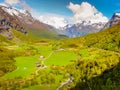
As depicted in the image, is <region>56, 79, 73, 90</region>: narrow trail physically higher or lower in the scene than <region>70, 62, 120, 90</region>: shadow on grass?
lower

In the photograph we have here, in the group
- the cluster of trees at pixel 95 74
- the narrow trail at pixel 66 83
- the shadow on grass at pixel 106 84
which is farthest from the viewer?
the narrow trail at pixel 66 83

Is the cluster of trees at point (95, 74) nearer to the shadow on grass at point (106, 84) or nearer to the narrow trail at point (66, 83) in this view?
the shadow on grass at point (106, 84)

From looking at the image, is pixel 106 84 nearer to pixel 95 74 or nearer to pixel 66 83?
pixel 66 83

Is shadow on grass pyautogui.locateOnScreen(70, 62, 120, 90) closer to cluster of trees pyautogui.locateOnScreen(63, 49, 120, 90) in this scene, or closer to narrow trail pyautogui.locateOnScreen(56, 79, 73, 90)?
cluster of trees pyautogui.locateOnScreen(63, 49, 120, 90)

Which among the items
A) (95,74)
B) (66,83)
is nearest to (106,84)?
(66,83)

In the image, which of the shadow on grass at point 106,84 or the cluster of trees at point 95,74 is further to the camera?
the cluster of trees at point 95,74

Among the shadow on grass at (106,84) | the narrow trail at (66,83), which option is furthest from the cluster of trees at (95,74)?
the narrow trail at (66,83)

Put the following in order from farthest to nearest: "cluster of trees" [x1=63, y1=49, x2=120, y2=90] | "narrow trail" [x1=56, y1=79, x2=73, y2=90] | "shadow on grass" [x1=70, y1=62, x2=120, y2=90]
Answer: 1. "narrow trail" [x1=56, y1=79, x2=73, y2=90]
2. "cluster of trees" [x1=63, y1=49, x2=120, y2=90]
3. "shadow on grass" [x1=70, y1=62, x2=120, y2=90]

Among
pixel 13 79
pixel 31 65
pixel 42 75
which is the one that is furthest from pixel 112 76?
pixel 31 65

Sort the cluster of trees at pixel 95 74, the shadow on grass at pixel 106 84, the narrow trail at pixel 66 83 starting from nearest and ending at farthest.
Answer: the shadow on grass at pixel 106 84 < the cluster of trees at pixel 95 74 < the narrow trail at pixel 66 83

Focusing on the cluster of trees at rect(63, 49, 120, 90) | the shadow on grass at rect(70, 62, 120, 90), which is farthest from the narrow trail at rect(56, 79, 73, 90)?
the shadow on grass at rect(70, 62, 120, 90)

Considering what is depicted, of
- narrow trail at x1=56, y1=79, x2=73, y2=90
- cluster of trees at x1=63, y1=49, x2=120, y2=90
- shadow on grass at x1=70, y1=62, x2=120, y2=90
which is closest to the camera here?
shadow on grass at x1=70, y1=62, x2=120, y2=90
